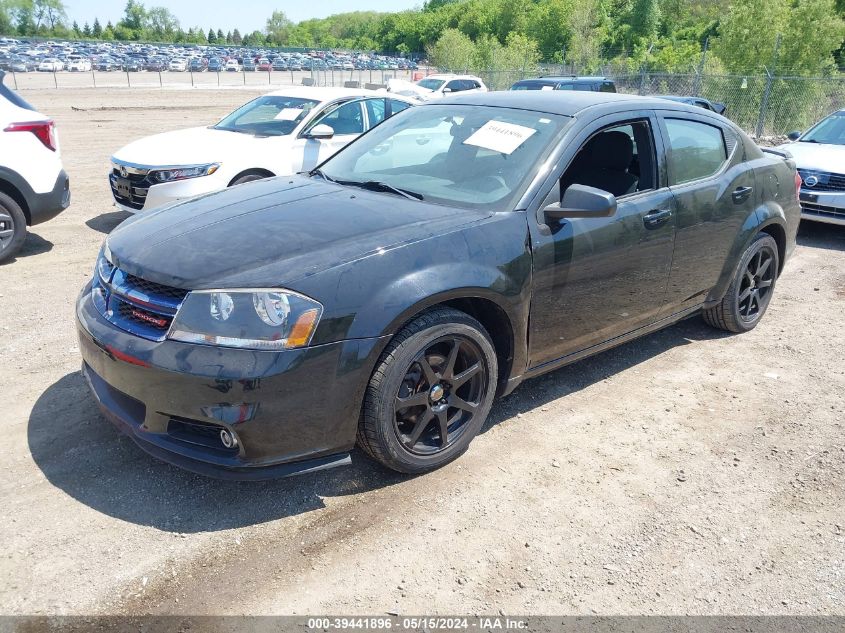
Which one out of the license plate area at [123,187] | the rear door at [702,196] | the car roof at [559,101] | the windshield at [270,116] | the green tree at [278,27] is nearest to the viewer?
the car roof at [559,101]

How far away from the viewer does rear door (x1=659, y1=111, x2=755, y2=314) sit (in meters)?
4.42

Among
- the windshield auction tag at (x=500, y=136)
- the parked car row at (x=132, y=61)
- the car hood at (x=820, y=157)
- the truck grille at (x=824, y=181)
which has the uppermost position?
the parked car row at (x=132, y=61)

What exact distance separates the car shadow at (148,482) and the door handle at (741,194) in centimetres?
233

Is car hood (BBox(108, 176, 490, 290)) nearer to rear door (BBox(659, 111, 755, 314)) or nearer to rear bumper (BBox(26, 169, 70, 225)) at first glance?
rear door (BBox(659, 111, 755, 314))

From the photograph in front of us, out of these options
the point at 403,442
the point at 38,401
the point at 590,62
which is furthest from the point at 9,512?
the point at 590,62

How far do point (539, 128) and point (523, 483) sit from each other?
1921mm

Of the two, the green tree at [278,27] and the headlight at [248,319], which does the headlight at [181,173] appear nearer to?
the headlight at [248,319]

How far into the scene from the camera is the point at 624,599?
8.96 ft

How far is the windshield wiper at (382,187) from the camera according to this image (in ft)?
12.5

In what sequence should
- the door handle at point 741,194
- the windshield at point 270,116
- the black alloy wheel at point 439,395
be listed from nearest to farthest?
the black alloy wheel at point 439,395, the door handle at point 741,194, the windshield at point 270,116

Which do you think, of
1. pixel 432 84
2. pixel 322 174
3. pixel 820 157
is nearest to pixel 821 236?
pixel 820 157

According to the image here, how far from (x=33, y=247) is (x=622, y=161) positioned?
602cm

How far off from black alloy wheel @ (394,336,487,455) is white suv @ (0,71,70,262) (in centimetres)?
514

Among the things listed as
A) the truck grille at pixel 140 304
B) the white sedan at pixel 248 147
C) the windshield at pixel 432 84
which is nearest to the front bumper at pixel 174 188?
the white sedan at pixel 248 147
